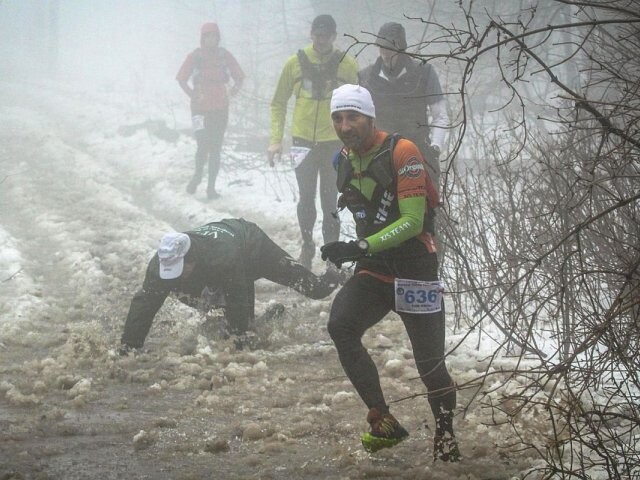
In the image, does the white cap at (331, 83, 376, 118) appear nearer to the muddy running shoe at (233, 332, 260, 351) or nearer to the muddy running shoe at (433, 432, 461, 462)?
the muddy running shoe at (433, 432, 461, 462)

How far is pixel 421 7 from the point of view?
1490cm

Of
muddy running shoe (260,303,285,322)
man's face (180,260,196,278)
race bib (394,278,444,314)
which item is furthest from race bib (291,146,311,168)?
race bib (394,278,444,314)

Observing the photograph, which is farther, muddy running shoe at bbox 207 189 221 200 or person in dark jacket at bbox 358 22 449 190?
muddy running shoe at bbox 207 189 221 200

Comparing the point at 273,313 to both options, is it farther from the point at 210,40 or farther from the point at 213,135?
the point at 210,40

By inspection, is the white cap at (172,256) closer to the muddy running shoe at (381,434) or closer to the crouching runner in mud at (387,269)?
the crouching runner in mud at (387,269)

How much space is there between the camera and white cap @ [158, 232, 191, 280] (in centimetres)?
568

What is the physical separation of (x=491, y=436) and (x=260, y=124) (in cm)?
1263

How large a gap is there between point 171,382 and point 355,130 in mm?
2420

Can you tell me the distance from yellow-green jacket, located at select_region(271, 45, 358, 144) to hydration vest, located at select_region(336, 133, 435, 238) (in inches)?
135

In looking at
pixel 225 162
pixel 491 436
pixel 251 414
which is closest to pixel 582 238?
pixel 491 436

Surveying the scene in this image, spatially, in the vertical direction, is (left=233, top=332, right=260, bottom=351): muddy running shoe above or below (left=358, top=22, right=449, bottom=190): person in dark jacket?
below

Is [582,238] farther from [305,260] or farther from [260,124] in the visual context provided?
[260,124]

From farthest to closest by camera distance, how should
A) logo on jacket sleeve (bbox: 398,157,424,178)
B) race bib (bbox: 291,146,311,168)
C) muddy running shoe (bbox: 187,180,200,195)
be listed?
1. muddy running shoe (bbox: 187,180,200,195)
2. race bib (bbox: 291,146,311,168)
3. logo on jacket sleeve (bbox: 398,157,424,178)

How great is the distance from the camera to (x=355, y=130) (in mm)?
3723
